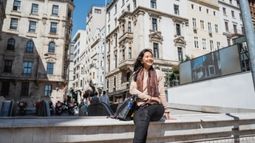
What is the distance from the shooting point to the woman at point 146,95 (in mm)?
2622

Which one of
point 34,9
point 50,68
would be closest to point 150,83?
point 50,68

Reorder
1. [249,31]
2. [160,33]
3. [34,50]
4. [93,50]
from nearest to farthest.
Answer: [249,31] → [34,50] → [160,33] → [93,50]

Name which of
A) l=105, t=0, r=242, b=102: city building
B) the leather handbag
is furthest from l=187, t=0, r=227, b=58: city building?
the leather handbag

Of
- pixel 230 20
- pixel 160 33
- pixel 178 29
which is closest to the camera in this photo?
pixel 160 33

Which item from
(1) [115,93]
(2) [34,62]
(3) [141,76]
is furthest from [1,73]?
(3) [141,76]

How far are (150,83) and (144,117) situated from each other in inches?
25.4

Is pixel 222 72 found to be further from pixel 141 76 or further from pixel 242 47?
pixel 141 76

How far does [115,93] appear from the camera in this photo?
122 feet

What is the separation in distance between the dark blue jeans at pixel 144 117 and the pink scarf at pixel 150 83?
23 cm

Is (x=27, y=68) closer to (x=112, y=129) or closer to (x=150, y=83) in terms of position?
(x=150, y=83)

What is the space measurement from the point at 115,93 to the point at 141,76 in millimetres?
34270

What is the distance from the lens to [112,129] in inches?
102

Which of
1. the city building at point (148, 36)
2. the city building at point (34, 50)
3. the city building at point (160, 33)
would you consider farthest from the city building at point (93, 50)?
the city building at point (34, 50)

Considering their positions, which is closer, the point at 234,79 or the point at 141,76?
the point at 141,76
